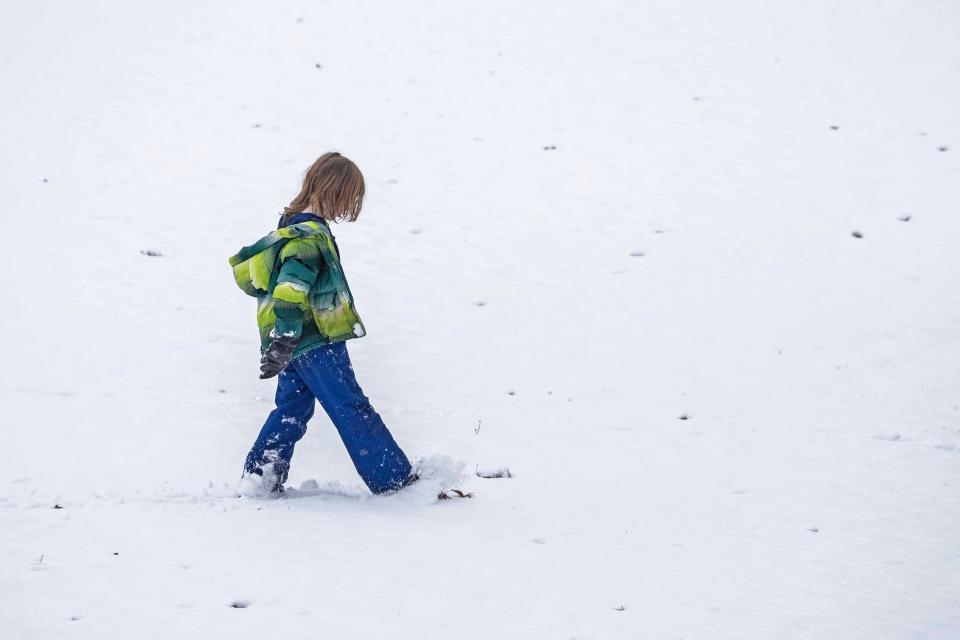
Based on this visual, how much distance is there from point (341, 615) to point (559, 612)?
0.83 meters

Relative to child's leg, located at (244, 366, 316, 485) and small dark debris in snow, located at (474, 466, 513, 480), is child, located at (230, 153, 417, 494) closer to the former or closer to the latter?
child's leg, located at (244, 366, 316, 485)

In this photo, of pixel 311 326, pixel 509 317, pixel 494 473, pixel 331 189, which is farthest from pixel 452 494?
pixel 509 317

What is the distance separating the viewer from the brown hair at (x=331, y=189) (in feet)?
14.6

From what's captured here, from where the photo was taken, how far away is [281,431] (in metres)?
4.71

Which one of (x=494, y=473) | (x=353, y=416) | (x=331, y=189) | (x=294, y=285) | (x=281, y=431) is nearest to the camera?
(x=294, y=285)

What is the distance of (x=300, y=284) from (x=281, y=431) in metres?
0.83

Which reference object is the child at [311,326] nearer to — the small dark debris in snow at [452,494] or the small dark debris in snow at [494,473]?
the small dark debris in snow at [452,494]

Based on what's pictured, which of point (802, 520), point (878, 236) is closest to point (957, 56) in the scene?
point (878, 236)

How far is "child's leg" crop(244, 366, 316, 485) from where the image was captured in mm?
4688

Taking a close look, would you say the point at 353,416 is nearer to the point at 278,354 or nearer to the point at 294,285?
the point at 278,354

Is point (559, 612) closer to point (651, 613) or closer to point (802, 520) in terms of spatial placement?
point (651, 613)

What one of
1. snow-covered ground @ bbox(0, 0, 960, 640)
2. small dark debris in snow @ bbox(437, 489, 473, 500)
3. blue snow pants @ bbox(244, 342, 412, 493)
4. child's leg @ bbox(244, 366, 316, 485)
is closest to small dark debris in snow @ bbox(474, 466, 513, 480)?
snow-covered ground @ bbox(0, 0, 960, 640)

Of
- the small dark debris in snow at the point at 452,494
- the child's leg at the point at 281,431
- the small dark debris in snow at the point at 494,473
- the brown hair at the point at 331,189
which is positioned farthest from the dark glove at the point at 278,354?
the small dark debris in snow at the point at 494,473

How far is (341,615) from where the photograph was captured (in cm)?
346
